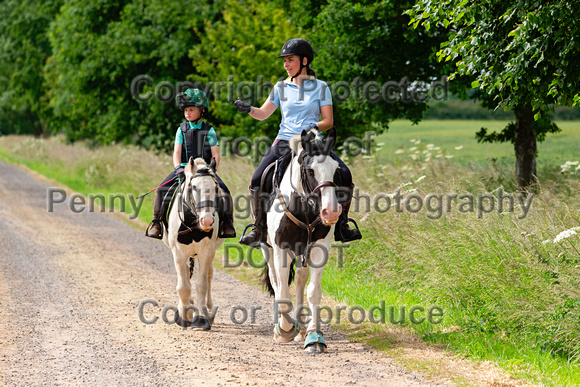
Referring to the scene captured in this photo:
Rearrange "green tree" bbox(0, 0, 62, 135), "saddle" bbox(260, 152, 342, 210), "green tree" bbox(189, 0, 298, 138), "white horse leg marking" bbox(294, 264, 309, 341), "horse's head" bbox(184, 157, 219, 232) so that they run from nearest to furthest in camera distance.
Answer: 1. "horse's head" bbox(184, 157, 219, 232)
2. "saddle" bbox(260, 152, 342, 210)
3. "white horse leg marking" bbox(294, 264, 309, 341)
4. "green tree" bbox(189, 0, 298, 138)
5. "green tree" bbox(0, 0, 62, 135)

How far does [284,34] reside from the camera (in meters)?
18.6

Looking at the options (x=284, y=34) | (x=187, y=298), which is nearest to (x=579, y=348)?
(x=187, y=298)

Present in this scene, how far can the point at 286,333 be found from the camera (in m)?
7.15

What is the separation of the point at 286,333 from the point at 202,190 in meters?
1.91

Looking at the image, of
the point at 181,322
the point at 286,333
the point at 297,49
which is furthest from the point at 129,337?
the point at 297,49

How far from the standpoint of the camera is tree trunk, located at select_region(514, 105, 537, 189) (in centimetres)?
1387

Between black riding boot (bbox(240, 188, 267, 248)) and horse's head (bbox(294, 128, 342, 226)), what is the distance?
3.51ft

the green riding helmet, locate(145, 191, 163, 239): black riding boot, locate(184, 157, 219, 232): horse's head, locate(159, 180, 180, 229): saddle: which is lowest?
locate(145, 191, 163, 239): black riding boot

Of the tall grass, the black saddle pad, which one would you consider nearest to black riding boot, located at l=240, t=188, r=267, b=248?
the black saddle pad

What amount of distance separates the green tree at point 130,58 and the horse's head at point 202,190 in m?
17.7

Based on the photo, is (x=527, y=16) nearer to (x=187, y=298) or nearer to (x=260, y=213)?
(x=260, y=213)

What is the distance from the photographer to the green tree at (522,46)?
7.57 meters

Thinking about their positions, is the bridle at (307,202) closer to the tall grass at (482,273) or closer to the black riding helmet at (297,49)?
the black riding helmet at (297,49)

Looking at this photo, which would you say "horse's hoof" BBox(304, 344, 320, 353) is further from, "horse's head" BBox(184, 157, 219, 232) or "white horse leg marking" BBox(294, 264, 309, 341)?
"horse's head" BBox(184, 157, 219, 232)
